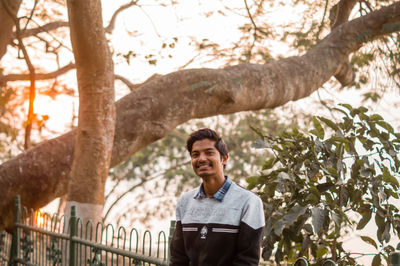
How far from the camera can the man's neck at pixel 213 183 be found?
2.59 metres

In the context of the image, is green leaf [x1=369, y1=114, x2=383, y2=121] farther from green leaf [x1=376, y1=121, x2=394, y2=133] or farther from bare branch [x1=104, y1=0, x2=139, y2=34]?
bare branch [x1=104, y1=0, x2=139, y2=34]

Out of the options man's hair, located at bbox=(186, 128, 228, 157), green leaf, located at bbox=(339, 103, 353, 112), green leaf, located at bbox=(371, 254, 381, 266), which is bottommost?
green leaf, located at bbox=(371, 254, 381, 266)

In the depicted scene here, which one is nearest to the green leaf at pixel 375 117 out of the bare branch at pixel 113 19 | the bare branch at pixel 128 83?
the bare branch at pixel 128 83

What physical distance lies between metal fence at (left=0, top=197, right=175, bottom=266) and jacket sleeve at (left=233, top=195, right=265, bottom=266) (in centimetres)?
94

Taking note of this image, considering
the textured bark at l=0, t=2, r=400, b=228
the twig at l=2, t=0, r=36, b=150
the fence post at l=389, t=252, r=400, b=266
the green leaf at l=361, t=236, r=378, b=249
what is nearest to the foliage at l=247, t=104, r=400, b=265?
the green leaf at l=361, t=236, r=378, b=249

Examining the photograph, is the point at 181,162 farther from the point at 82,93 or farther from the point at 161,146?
the point at 82,93

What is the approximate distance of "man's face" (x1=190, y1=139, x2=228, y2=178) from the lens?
102 inches

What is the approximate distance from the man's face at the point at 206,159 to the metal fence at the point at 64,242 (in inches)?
34.7

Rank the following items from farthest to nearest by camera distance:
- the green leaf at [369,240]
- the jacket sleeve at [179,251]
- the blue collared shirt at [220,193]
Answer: the green leaf at [369,240] → the jacket sleeve at [179,251] → the blue collared shirt at [220,193]

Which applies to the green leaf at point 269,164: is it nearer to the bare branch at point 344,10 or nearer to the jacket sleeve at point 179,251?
the jacket sleeve at point 179,251

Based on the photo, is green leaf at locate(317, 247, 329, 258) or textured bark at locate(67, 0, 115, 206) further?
textured bark at locate(67, 0, 115, 206)

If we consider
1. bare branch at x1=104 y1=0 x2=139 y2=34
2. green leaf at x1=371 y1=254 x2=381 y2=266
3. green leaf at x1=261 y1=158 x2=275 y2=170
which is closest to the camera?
green leaf at x1=371 y1=254 x2=381 y2=266

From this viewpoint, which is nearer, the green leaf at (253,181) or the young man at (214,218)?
the young man at (214,218)

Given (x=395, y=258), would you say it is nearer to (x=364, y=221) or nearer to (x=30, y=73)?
(x=364, y=221)
